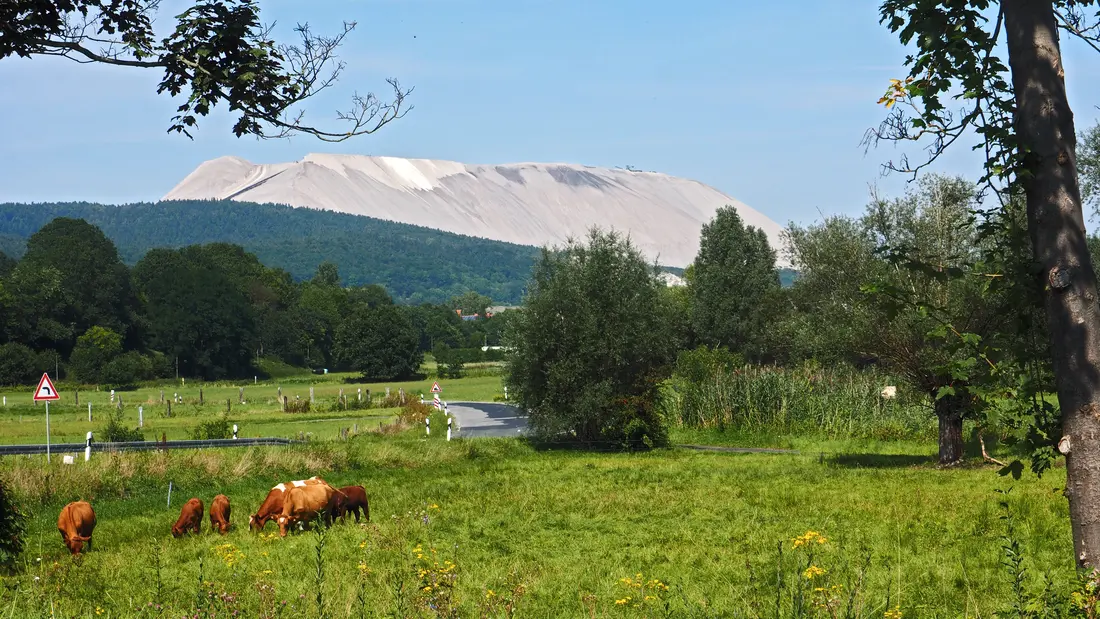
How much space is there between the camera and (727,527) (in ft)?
54.0

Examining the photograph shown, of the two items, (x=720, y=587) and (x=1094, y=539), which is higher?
(x=1094, y=539)

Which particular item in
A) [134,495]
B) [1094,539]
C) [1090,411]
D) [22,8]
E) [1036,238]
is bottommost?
[134,495]

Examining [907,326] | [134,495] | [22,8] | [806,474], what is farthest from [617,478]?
[22,8]

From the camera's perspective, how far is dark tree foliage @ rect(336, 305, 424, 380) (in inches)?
4786

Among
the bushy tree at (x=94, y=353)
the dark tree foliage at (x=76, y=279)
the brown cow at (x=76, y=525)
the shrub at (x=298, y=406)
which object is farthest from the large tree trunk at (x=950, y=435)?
the dark tree foliage at (x=76, y=279)

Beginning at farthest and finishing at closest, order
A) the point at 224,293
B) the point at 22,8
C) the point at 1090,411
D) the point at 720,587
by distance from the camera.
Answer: the point at 224,293 → the point at 720,587 → the point at 22,8 → the point at 1090,411

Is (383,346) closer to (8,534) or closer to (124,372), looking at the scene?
(124,372)

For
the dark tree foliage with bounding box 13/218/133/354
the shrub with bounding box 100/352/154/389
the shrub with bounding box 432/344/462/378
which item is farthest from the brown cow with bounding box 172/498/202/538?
the dark tree foliage with bounding box 13/218/133/354

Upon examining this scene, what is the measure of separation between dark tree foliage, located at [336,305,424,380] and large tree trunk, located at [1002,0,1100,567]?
11649 centimetres

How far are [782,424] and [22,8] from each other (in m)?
33.4

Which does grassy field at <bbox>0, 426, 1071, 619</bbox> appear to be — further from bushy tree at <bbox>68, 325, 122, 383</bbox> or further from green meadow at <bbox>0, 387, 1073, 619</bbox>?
bushy tree at <bbox>68, 325, 122, 383</bbox>

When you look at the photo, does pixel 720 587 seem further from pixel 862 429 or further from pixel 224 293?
pixel 224 293

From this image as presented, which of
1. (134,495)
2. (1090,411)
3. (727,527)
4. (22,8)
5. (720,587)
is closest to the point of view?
(1090,411)

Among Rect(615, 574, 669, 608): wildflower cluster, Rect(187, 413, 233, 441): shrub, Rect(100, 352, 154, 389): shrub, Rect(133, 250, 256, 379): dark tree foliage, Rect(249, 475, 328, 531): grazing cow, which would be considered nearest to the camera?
Rect(615, 574, 669, 608): wildflower cluster
